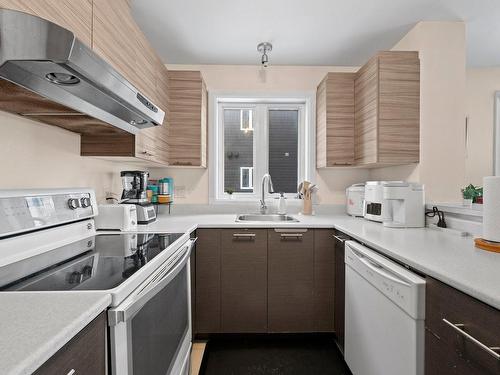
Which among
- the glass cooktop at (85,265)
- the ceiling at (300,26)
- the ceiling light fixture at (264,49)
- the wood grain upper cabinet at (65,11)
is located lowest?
the glass cooktop at (85,265)

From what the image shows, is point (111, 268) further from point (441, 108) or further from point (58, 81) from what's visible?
point (441, 108)

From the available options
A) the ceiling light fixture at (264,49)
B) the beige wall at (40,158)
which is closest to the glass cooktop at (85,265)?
the beige wall at (40,158)

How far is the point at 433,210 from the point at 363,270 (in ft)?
2.61

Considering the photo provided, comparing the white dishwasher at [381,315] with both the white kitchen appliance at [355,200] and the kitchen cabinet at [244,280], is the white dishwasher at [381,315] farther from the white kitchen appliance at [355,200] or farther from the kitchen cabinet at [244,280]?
the white kitchen appliance at [355,200]

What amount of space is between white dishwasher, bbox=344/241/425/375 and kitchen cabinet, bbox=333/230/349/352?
13cm

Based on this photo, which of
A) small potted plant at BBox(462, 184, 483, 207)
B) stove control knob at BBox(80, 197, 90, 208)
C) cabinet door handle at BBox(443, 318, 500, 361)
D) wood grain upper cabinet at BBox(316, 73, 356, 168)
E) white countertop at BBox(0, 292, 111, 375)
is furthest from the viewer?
wood grain upper cabinet at BBox(316, 73, 356, 168)

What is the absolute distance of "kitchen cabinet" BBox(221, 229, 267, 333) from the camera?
2010 millimetres

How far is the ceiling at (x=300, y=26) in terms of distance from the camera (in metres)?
1.86

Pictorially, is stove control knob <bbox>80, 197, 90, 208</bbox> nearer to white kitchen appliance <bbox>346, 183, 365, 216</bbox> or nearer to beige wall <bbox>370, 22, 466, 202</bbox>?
white kitchen appliance <bbox>346, 183, 365, 216</bbox>

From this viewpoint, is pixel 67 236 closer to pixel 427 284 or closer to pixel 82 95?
pixel 82 95

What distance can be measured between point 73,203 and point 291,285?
4.93ft

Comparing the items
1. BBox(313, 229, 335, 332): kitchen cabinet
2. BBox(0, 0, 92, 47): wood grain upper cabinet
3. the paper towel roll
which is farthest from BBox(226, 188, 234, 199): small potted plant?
the paper towel roll

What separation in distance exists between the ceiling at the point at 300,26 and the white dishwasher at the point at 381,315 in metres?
1.62

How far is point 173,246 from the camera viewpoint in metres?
1.32
